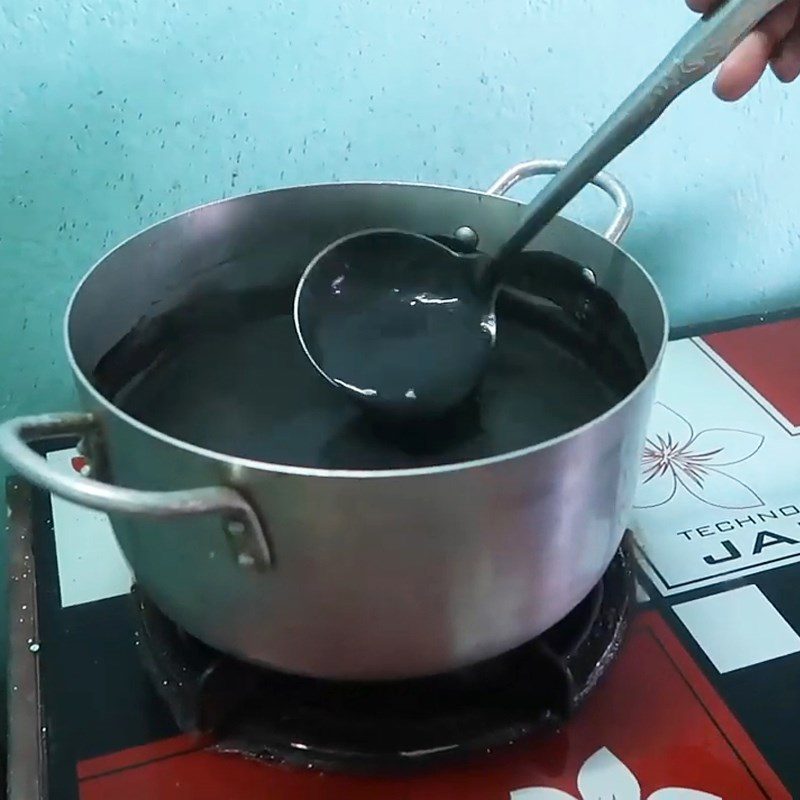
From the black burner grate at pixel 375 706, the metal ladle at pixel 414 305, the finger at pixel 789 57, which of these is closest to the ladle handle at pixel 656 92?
the metal ladle at pixel 414 305

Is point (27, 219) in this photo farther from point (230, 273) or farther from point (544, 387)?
point (544, 387)

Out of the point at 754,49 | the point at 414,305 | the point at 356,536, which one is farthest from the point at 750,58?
the point at 356,536

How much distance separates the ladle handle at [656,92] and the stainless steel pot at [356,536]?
0.25 feet

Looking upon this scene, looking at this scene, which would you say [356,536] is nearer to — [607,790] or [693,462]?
[607,790]

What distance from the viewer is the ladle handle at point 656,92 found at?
1.39ft

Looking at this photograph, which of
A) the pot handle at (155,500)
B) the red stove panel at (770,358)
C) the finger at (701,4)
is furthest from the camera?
the red stove panel at (770,358)

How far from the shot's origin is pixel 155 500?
32 cm

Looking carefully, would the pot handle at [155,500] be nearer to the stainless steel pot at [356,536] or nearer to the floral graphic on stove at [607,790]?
the stainless steel pot at [356,536]

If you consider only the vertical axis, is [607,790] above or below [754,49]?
below

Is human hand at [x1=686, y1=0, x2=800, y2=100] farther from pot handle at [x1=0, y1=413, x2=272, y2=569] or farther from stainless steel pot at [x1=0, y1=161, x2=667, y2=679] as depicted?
pot handle at [x1=0, y1=413, x2=272, y2=569]

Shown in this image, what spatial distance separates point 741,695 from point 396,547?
0.68 feet

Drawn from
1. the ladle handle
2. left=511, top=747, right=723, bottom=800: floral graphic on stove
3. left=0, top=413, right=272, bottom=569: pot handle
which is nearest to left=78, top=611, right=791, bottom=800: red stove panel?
left=511, top=747, right=723, bottom=800: floral graphic on stove

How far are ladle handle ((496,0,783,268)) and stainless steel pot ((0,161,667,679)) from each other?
76 mm

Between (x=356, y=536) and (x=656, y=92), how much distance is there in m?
0.26
